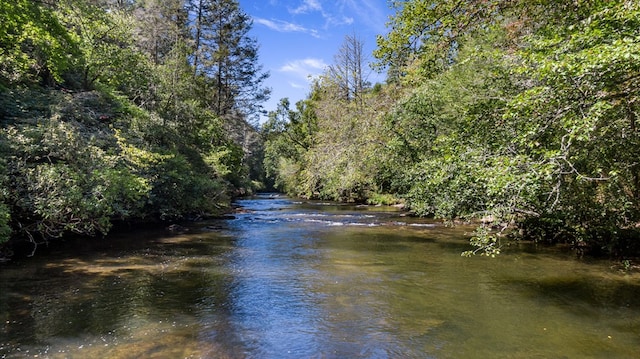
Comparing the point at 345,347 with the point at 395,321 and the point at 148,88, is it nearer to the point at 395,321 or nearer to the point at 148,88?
the point at 395,321

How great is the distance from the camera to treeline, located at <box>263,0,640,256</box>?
5910 mm

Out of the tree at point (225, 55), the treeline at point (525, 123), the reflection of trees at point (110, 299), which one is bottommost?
the reflection of trees at point (110, 299)

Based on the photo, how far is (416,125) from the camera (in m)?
20.5

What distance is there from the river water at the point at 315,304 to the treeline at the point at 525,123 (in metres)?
1.41

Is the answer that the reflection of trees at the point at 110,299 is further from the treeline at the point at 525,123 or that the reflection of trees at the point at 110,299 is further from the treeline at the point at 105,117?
the treeline at the point at 525,123

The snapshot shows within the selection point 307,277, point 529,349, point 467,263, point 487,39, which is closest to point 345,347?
point 529,349

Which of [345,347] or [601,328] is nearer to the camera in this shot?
[345,347]

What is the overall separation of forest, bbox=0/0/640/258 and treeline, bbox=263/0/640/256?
55 millimetres

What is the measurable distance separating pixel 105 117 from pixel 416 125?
14.3 meters

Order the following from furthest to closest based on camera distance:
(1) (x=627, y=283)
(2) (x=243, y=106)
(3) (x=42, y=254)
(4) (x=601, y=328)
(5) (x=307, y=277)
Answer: (2) (x=243, y=106) → (3) (x=42, y=254) → (5) (x=307, y=277) → (1) (x=627, y=283) → (4) (x=601, y=328)

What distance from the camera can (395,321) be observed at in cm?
708

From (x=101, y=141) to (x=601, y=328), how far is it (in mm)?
14479

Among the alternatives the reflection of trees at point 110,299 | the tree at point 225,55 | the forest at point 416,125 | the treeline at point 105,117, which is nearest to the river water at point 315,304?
the reflection of trees at point 110,299

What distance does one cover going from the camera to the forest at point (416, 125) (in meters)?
6.35
